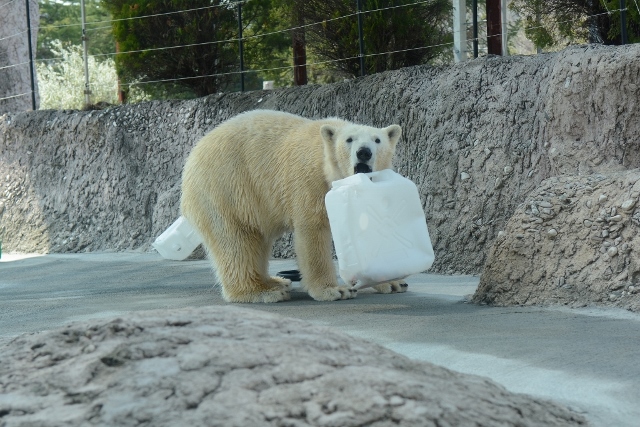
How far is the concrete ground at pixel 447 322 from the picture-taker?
10.0 ft

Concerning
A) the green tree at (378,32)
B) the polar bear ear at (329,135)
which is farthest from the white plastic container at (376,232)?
the green tree at (378,32)

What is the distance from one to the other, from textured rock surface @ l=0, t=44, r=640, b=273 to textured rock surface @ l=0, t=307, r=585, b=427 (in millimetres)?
4113

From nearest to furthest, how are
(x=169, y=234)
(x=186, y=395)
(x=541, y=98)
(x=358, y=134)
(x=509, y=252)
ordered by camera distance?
1. (x=186, y=395)
2. (x=509, y=252)
3. (x=358, y=134)
4. (x=541, y=98)
5. (x=169, y=234)

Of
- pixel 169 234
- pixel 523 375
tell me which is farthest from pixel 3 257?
pixel 523 375

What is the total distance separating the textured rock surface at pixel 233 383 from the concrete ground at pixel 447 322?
16.4 inches

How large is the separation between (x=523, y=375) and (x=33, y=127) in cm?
923

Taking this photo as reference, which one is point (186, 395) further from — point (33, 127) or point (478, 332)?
point (33, 127)

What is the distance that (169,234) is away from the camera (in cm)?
743

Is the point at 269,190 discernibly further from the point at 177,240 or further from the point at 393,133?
the point at 177,240

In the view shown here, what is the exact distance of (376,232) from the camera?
5.03m

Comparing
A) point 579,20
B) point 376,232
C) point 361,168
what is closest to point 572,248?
point 376,232

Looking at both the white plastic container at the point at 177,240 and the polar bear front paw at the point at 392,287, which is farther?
the white plastic container at the point at 177,240

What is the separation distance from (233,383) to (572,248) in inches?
110

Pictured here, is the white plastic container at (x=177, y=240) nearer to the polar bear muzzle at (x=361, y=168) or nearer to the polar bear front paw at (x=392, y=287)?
→ the polar bear front paw at (x=392, y=287)
